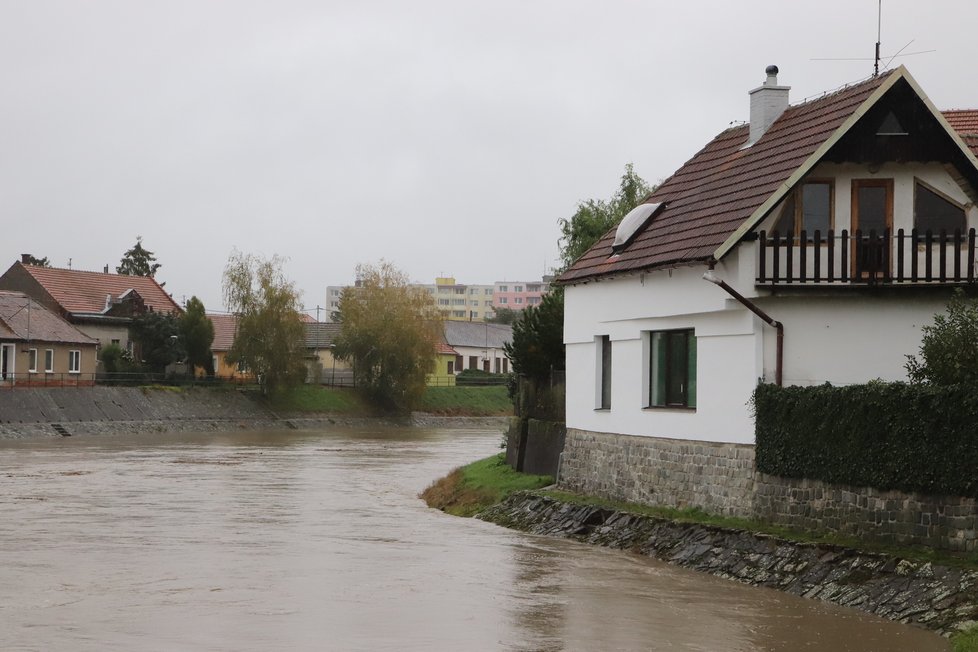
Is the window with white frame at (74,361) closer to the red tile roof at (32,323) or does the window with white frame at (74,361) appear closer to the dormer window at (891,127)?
the red tile roof at (32,323)

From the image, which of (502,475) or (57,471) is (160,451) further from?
(502,475)

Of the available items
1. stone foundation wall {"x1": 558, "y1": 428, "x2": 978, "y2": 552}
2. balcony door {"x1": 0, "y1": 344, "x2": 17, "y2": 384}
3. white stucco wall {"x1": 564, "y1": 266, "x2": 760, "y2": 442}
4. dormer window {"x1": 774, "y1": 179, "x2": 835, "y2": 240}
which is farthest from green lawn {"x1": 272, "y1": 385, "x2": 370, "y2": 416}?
dormer window {"x1": 774, "y1": 179, "x2": 835, "y2": 240}

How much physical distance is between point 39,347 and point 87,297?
12145 mm

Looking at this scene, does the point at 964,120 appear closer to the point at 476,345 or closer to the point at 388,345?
the point at 388,345

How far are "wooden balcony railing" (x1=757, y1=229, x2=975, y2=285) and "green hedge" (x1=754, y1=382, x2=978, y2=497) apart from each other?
6.08 ft

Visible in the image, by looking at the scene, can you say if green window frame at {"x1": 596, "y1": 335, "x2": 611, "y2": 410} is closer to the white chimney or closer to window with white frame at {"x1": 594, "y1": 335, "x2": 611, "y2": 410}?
window with white frame at {"x1": 594, "y1": 335, "x2": 611, "y2": 410}

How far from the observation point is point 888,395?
1636cm

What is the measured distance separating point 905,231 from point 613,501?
716 cm

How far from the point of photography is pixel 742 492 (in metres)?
19.6

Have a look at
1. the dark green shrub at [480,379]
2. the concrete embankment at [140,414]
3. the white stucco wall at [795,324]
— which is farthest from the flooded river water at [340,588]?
the dark green shrub at [480,379]

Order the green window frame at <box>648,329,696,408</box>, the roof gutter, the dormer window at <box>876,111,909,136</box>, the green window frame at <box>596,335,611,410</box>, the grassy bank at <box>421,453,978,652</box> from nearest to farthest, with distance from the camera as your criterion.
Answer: the grassy bank at <box>421,453,978,652</box> < the roof gutter < the dormer window at <box>876,111,909,136</box> < the green window frame at <box>648,329,696,408</box> < the green window frame at <box>596,335,611,410</box>

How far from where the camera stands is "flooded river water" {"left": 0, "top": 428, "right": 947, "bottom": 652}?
1405 centimetres

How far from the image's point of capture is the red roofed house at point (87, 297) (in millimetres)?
76438

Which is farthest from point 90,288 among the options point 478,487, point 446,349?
point 478,487
